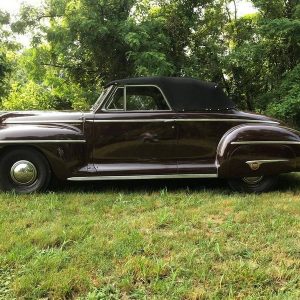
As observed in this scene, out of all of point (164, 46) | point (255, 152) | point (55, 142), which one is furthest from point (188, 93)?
point (164, 46)

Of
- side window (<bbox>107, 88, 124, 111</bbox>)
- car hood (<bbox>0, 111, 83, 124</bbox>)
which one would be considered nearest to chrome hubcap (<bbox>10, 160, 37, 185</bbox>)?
car hood (<bbox>0, 111, 83, 124</bbox>)

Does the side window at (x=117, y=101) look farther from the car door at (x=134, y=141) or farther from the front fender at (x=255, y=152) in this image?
the front fender at (x=255, y=152)

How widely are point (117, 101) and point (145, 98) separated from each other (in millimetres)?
395

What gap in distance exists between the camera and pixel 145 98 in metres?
6.13

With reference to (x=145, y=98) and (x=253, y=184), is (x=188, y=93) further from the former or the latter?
(x=253, y=184)

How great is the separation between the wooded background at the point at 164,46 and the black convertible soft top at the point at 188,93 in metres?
4.11

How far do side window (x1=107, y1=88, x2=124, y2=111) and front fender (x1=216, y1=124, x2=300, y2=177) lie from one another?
148cm

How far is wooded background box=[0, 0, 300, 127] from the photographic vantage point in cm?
1073

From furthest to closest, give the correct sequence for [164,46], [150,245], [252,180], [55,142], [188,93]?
[164,46], [188,93], [252,180], [55,142], [150,245]

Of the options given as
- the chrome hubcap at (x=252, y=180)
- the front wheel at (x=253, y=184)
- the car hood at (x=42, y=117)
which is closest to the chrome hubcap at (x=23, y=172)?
the car hood at (x=42, y=117)

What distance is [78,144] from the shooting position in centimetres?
582

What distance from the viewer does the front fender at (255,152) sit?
19.1ft

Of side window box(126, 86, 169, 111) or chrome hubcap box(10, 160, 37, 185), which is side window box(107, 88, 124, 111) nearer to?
side window box(126, 86, 169, 111)

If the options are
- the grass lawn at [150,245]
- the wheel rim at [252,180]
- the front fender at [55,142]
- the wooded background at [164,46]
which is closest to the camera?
the grass lawn at [150,245]
